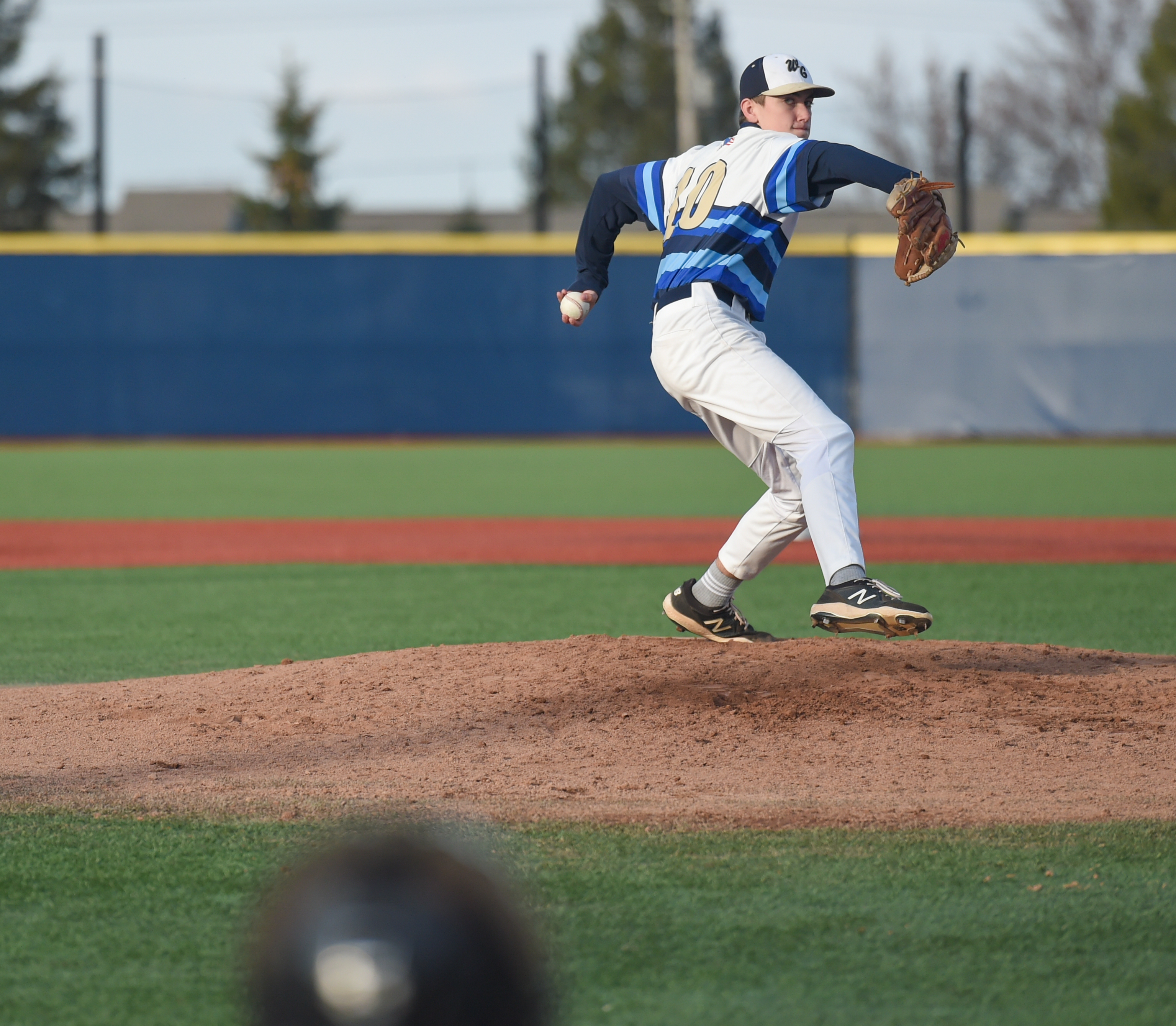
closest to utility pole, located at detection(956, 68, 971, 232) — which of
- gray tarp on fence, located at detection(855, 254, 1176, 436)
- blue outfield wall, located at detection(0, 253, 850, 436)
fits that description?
gray tarp on fence, located at detection(855, 254, 1176, 436)

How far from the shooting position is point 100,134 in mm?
28969

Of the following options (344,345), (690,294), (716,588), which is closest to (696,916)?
(690,294)

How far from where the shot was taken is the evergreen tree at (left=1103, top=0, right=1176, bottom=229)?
117ft

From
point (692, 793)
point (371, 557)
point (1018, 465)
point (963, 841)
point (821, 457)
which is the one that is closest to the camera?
point (963, 841)

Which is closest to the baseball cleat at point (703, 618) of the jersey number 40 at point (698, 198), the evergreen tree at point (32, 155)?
the jersey number 40 at point (698, 198)

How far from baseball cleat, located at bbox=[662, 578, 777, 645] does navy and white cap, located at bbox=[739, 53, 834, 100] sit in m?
1.70

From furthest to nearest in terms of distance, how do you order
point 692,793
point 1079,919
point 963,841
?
point 692,793 → point 963,841 → point 1079,919

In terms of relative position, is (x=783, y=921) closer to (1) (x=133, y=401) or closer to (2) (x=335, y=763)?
(2) (x=335, y=763)

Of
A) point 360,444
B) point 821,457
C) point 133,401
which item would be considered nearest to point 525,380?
point 360,444

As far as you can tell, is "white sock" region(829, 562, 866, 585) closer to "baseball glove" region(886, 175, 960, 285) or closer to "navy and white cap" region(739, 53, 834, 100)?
"baseball glove" region(886, 175, 960, 285)

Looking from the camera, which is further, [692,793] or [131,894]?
[692,793]

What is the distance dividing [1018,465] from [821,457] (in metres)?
13.9

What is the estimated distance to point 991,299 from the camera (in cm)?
2136

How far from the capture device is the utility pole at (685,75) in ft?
94.6
